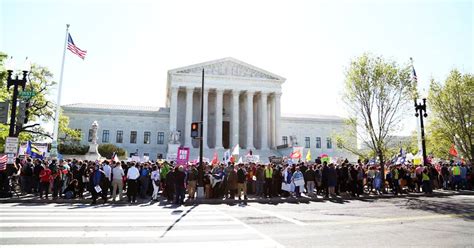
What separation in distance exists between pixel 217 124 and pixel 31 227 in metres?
46.6

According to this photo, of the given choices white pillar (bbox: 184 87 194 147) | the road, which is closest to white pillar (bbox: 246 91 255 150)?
white pillar (bbox: 184 87 194 147)

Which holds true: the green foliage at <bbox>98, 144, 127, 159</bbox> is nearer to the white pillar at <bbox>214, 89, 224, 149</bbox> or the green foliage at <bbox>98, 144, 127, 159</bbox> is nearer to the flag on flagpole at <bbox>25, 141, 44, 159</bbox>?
the white pillar at <bbox>214, 89, 224, 149</bbox>

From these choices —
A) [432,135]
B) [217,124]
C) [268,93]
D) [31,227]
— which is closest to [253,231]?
[31,227]

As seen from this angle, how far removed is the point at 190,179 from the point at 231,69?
1644 inches

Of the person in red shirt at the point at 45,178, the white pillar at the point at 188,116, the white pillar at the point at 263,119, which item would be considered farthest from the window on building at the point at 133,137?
the person in red shirt at the point at 45,178

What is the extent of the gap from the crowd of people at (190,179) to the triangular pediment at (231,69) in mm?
37438

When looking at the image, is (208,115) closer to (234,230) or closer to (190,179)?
(190,179)

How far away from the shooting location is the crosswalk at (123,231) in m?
6.60

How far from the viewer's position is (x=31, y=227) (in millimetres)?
7926

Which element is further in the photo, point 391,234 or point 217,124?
point 217,124

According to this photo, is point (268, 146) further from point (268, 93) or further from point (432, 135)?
point (432, 135)

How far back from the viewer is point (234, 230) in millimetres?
8180

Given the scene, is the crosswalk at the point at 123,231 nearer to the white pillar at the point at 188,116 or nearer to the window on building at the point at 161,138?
the white pillar at the point at 188,116

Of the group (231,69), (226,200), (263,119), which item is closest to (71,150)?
(231,69)
